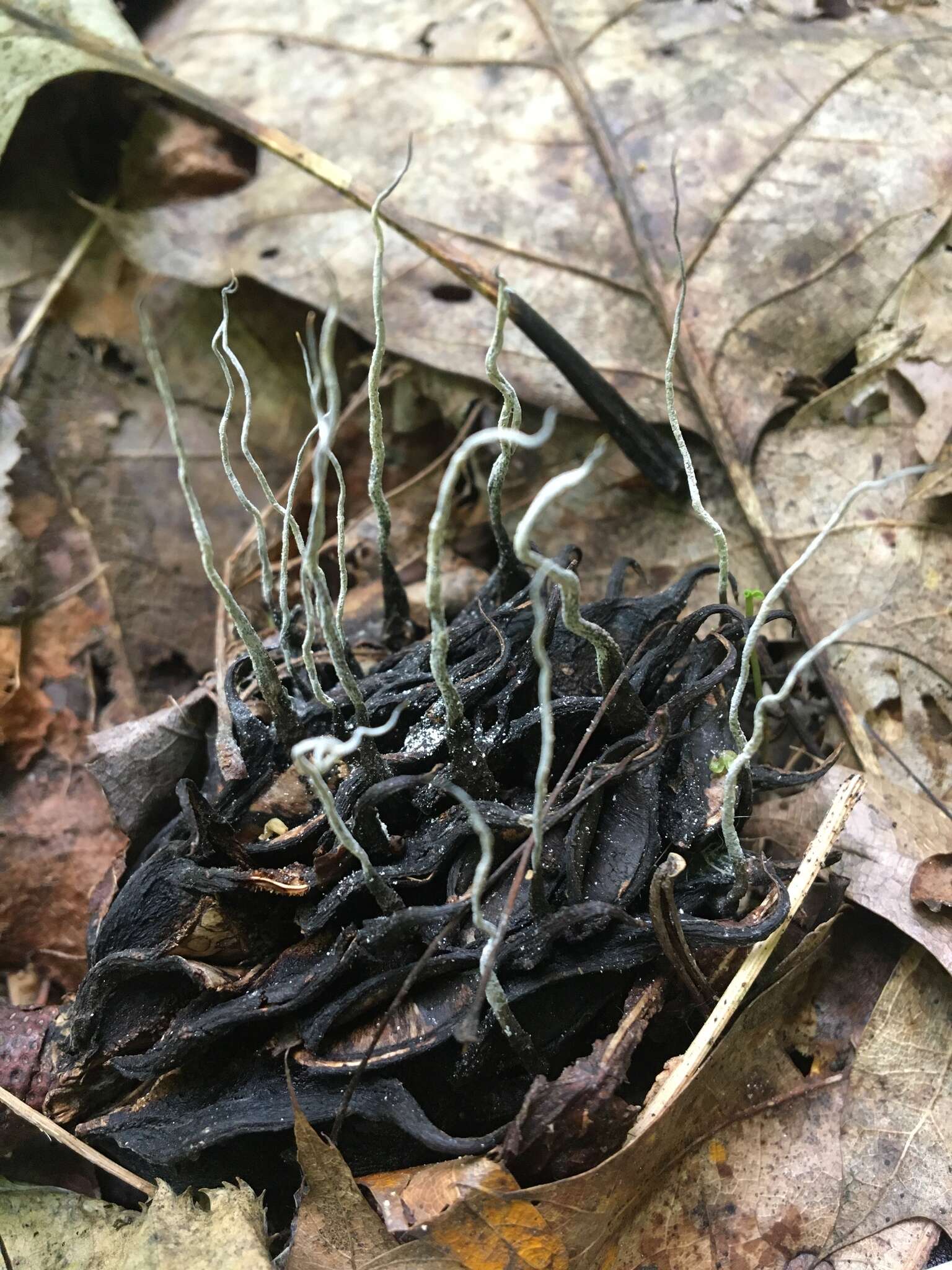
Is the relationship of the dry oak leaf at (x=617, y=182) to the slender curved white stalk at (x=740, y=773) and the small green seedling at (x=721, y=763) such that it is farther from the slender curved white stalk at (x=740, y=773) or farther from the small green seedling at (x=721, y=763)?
the slender curved white stalk at (x=740, y=773)

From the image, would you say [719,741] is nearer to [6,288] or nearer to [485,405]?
[485,405]

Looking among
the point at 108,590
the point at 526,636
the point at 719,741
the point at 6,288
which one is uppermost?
the point at 6,288

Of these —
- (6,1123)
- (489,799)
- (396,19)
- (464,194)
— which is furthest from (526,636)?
(396,19)

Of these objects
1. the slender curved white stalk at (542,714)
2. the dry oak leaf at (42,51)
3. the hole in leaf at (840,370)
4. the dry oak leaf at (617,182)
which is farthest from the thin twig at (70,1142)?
the dry oak leaf at (42,51)

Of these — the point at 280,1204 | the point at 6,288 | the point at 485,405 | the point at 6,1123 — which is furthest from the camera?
the point at 6,288

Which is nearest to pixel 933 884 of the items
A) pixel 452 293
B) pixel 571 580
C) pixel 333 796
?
pixel 571 580

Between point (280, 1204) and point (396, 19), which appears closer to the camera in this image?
point (280, 1204)

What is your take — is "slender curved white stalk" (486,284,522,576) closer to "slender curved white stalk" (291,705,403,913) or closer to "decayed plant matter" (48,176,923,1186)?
"decayed plant matter" (48,176,923,1186)
